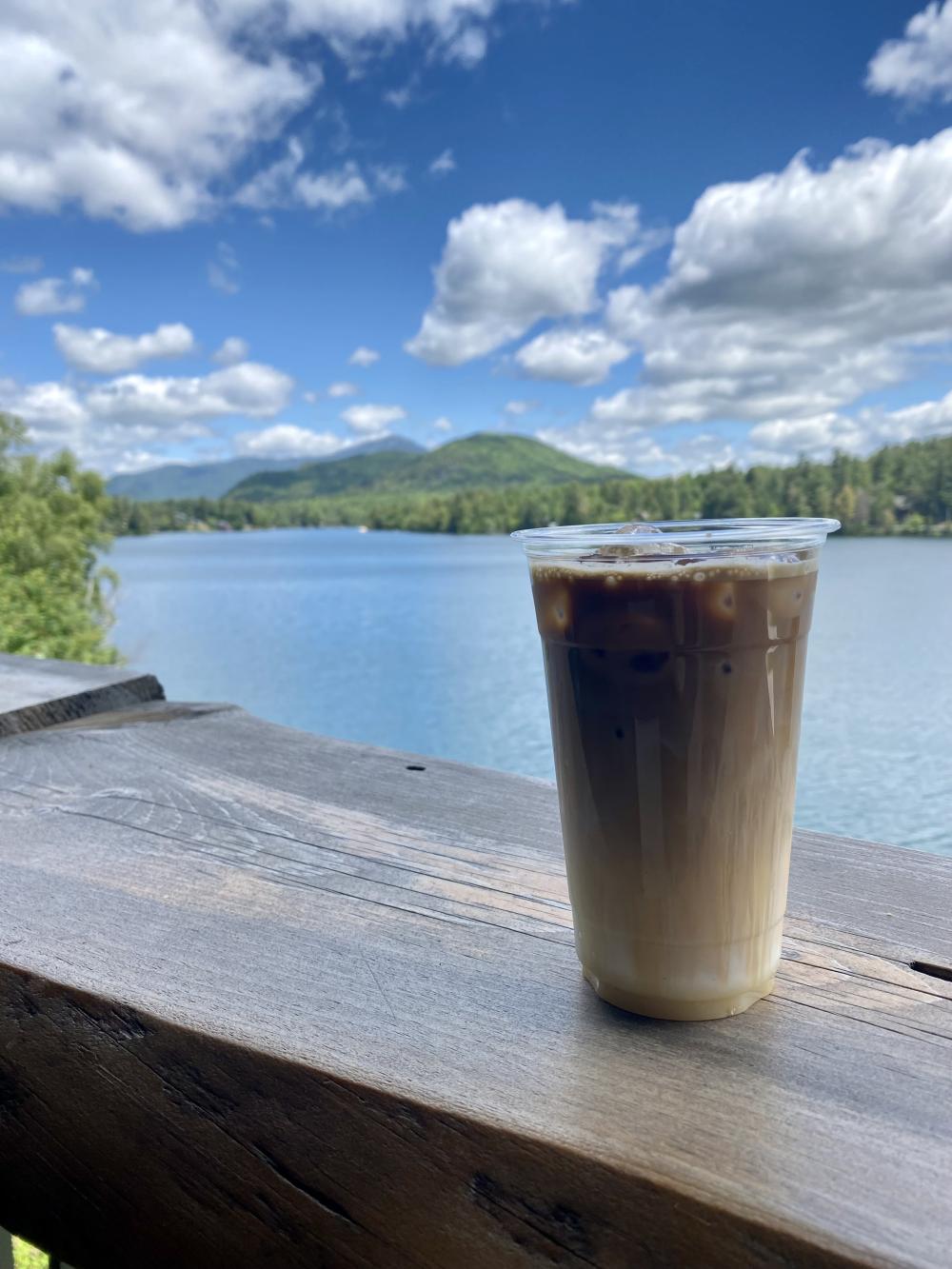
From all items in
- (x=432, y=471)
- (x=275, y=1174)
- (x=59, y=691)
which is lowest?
(x=275, y=1174)

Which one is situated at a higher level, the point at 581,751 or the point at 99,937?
the point at 581,751

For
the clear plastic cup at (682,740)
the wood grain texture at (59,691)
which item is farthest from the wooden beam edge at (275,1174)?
the wood grain texture at (59,691)

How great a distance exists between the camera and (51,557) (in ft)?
58.2

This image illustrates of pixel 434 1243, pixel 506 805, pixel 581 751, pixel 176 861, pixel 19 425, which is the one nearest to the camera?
pixel 434 1243

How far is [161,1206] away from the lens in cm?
52

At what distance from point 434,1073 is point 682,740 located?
24 cm

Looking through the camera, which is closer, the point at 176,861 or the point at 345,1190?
the point at 345,1190

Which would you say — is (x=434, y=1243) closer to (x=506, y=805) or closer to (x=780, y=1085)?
(x=780, y=1085)

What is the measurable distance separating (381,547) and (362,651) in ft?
81.8

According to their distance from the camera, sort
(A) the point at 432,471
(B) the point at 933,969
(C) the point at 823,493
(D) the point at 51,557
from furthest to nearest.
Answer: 1. (A) the point at 432,471
2. (D) the point at 51,557
3. (C) the point at 823,493
4. (B) the point at 933,969

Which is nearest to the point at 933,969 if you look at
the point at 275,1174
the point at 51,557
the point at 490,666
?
the point at 275,1174

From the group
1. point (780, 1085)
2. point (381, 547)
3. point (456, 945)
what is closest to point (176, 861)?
point (456, 945)

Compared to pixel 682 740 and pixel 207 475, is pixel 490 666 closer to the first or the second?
pixel 682 740

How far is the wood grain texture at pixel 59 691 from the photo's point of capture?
1250 millimetres
